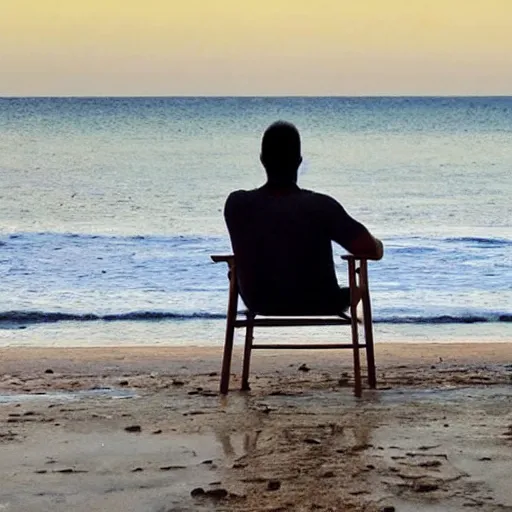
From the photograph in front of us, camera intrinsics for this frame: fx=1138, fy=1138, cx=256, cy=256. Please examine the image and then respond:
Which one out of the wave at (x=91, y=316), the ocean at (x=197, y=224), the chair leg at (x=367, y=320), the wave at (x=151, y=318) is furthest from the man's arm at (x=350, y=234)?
the wave at (x=91, y=316)

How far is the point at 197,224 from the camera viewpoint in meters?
17.0

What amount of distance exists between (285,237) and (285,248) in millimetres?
46

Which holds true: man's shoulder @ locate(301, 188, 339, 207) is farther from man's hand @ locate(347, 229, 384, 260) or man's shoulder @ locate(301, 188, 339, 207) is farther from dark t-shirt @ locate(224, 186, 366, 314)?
man's hand @ locate(347, 229, 384, 260)

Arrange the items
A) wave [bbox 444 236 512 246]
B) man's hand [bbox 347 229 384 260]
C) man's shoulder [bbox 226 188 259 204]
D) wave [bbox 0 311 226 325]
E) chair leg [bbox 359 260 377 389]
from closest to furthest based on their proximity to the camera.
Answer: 1. man's hand [bbox 347 229 384 260]
2. man's shoulder [bbox 226 188 259 204]
3. chair leg [bbox 359 260 377 389]
4. wave [bbox 0 311 226 325]
5. wave [bbox 444 236 512 246]

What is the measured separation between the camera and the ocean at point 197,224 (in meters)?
8.60

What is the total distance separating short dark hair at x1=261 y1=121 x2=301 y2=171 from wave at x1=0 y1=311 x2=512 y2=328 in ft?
13.0

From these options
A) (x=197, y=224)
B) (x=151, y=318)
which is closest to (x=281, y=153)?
(x=151, y=318)

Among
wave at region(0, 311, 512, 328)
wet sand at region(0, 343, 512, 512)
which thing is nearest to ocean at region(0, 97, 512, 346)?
wave at region(0, 311, 512, 328)

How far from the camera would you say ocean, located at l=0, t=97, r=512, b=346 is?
28.2 ft

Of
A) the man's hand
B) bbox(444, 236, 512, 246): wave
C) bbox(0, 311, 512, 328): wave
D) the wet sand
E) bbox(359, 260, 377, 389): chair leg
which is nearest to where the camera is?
the wet sand

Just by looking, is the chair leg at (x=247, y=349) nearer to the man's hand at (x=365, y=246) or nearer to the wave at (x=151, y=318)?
the man's hand at (x=365, y=246)

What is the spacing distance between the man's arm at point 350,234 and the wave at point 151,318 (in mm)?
3940

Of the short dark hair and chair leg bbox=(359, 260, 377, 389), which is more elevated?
the short dark hair

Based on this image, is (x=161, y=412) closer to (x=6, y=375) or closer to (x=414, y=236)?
(x=6, y=375)
